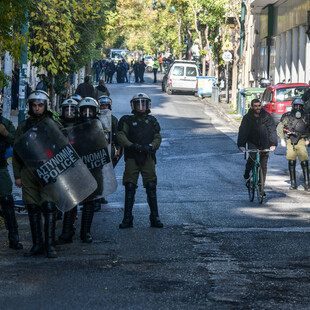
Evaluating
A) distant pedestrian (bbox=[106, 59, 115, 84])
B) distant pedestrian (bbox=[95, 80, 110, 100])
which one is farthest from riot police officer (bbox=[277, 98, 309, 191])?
distant pedestrian (bbox=[106, 59, 115, 84])

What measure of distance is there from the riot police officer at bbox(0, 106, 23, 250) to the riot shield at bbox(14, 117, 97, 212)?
251 millimetres

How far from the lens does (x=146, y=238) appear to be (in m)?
9.64

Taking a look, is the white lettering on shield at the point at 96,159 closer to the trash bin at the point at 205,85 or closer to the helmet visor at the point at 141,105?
the helmet visor at the point at 141,105

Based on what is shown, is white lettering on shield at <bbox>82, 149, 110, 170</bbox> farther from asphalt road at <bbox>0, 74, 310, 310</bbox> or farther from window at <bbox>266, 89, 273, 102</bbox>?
window at <bbox>266, 89, 273, 102</bbox>

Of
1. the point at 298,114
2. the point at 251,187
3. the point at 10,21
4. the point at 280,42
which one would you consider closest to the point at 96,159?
the point at 10,21

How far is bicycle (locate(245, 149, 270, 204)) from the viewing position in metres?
13.1

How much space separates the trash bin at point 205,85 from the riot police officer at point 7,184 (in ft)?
117

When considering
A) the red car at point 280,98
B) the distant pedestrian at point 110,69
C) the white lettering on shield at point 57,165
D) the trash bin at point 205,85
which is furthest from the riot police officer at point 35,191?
the distant pedestrian at point 110,69

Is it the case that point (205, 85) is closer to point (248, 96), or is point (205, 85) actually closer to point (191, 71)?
point (191, 71)

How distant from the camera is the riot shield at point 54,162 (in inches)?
339

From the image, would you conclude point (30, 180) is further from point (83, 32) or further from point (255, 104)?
point (83, 32)

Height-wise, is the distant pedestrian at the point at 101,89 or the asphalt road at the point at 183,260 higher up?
the distant pedestrian at the point at 101,89

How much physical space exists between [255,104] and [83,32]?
8785 millimetres

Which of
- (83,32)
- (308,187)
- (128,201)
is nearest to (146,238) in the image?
(128,201)
